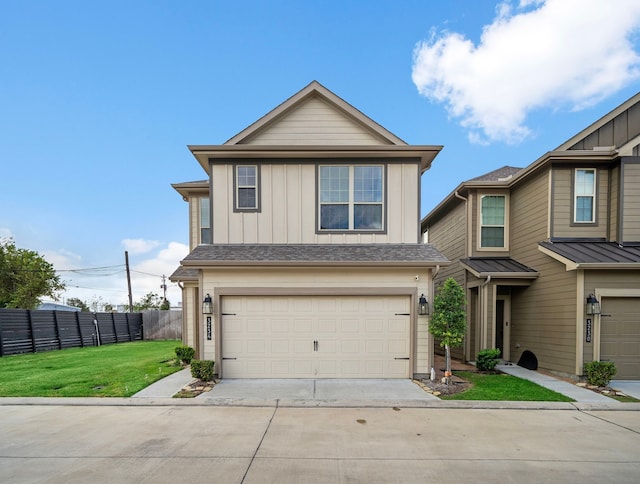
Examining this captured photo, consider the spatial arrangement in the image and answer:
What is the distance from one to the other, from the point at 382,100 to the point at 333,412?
61.1 feet

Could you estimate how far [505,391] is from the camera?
23.2 feet

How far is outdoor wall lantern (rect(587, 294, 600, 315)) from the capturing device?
788 cm

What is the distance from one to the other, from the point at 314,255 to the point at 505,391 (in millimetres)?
5236

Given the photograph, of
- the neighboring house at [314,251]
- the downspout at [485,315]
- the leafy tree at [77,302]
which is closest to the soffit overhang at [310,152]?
the neighboring house at [314,251]

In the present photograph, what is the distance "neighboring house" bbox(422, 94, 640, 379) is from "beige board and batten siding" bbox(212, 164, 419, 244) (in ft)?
11.6

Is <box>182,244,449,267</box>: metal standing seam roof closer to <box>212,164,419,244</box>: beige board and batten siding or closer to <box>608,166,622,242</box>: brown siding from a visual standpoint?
<box>212,164,419,244</box>: beige board and batten siding

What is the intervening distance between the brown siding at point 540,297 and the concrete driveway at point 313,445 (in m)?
2.62

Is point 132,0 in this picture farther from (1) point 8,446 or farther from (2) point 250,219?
(1) point 8,446

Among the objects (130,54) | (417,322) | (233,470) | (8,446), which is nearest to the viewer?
(233,470)

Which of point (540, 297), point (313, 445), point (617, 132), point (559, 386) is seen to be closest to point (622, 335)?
point (540, 297)

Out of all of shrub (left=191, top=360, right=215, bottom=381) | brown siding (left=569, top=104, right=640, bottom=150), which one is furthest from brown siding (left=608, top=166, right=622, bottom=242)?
shrub (left=191, top=360, right=215, bottom=381)

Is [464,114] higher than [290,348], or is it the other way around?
[464,114]

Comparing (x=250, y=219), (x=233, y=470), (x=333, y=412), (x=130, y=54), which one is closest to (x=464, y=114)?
(x=250, y=219)

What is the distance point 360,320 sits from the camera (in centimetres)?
818
